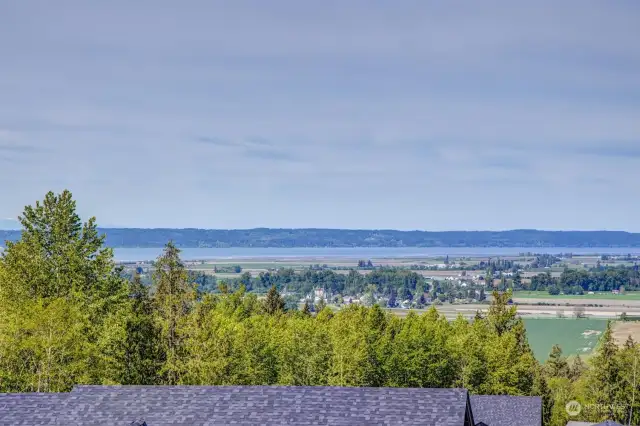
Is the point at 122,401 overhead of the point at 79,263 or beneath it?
beneath

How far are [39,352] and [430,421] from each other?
3074 cm

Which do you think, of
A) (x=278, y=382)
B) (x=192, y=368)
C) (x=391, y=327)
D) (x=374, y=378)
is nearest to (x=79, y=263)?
(x=192, y=368)

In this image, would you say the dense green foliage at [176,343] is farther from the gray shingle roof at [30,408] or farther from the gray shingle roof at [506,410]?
the gray shingle roof at [30,408]

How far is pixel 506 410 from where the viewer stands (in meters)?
52.8

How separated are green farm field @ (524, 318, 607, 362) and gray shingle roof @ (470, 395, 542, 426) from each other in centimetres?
8024

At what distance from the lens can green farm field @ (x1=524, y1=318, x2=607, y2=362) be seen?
5633 inches

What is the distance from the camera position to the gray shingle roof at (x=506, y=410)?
171 feet

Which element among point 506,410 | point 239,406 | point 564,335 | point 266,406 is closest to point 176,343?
point 506,410

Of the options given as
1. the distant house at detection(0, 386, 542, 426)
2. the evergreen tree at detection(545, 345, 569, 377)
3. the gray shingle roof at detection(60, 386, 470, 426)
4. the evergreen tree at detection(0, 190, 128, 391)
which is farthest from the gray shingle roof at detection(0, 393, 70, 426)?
the evergreen tree at detection(545, 345, 569, 377)

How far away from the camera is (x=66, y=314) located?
54938 mm

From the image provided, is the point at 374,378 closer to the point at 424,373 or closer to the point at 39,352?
the point at 424,373

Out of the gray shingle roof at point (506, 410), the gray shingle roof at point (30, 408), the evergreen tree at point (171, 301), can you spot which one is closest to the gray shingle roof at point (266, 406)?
the gray shingle roof at point (30, 408)

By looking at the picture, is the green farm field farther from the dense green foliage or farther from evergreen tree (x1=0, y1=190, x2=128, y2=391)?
evergreen tree (x1=0, y1=190, x2=128, y2=391)

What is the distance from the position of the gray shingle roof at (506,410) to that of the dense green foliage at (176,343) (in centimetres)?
1306
